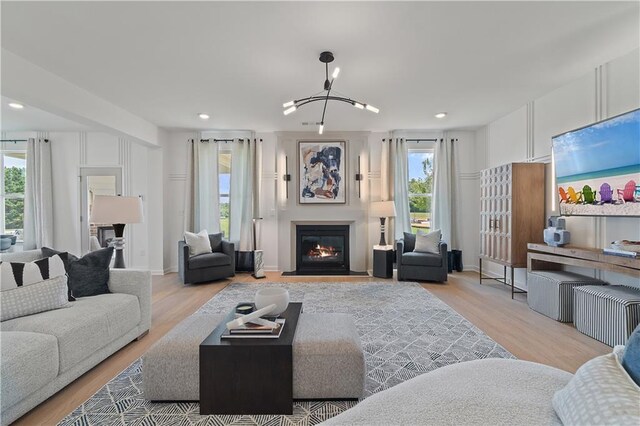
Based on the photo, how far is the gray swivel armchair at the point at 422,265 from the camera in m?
4.86

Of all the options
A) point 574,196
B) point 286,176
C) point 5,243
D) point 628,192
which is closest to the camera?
point 628,192

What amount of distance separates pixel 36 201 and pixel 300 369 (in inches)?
261

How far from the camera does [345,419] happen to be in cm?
102

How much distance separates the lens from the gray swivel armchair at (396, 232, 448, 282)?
4.86 meters

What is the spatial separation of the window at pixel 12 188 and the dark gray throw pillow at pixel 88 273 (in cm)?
490

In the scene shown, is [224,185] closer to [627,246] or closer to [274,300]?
[274,300]

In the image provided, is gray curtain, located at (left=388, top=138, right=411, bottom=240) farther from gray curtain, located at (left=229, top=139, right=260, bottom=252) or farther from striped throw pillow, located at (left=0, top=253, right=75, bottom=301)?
striped throw pillow, located at (left=0, top=253, right=75, bottom=301)

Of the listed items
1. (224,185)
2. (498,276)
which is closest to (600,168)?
(498,276)

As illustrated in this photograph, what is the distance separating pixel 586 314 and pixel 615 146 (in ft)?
5.50

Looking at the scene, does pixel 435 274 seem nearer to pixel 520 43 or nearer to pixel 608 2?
pixel 520 43

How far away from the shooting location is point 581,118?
3.53 m

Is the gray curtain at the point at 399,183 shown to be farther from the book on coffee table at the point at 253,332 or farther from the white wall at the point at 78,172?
the white wall at the point at 78,172

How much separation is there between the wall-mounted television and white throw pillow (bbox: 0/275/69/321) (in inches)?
196

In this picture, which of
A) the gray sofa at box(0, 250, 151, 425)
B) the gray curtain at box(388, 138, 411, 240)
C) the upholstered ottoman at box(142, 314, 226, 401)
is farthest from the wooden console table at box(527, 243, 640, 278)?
the gray sofa at box(0, 250, 151, 425)
